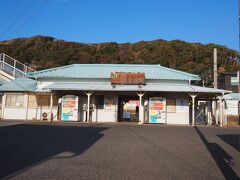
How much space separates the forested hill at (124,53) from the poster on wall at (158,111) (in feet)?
146

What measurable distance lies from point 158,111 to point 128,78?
3.69m

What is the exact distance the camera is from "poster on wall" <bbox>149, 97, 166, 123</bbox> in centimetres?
2206

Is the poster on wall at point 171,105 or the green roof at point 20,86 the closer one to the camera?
the poster on wall at point 171,105

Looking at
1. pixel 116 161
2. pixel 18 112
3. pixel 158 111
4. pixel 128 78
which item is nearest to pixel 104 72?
pixel 128 78

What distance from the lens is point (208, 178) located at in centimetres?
582

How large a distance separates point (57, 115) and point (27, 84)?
15.2 ft

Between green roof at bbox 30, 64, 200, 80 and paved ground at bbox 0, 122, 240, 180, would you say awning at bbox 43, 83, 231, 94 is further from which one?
paved ground at bbox 0, 122, 240, 180

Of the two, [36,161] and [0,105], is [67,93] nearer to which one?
[0,105]

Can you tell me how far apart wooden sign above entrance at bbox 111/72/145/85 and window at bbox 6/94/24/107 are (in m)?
8.15

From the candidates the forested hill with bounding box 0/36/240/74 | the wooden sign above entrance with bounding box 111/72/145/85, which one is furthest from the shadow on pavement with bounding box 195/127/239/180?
the forested hill with bounding box 0/36/240/74

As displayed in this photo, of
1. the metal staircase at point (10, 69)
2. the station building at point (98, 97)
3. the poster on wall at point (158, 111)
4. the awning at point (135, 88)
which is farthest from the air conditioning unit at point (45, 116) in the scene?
the poster on wall at point (158, 111)

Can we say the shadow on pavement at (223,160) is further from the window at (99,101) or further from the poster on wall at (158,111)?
the window at (99,101)

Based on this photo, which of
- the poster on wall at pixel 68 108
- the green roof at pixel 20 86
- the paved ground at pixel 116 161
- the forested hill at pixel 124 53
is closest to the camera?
the paved ground at pixel 116 161

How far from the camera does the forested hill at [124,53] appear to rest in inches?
2872
